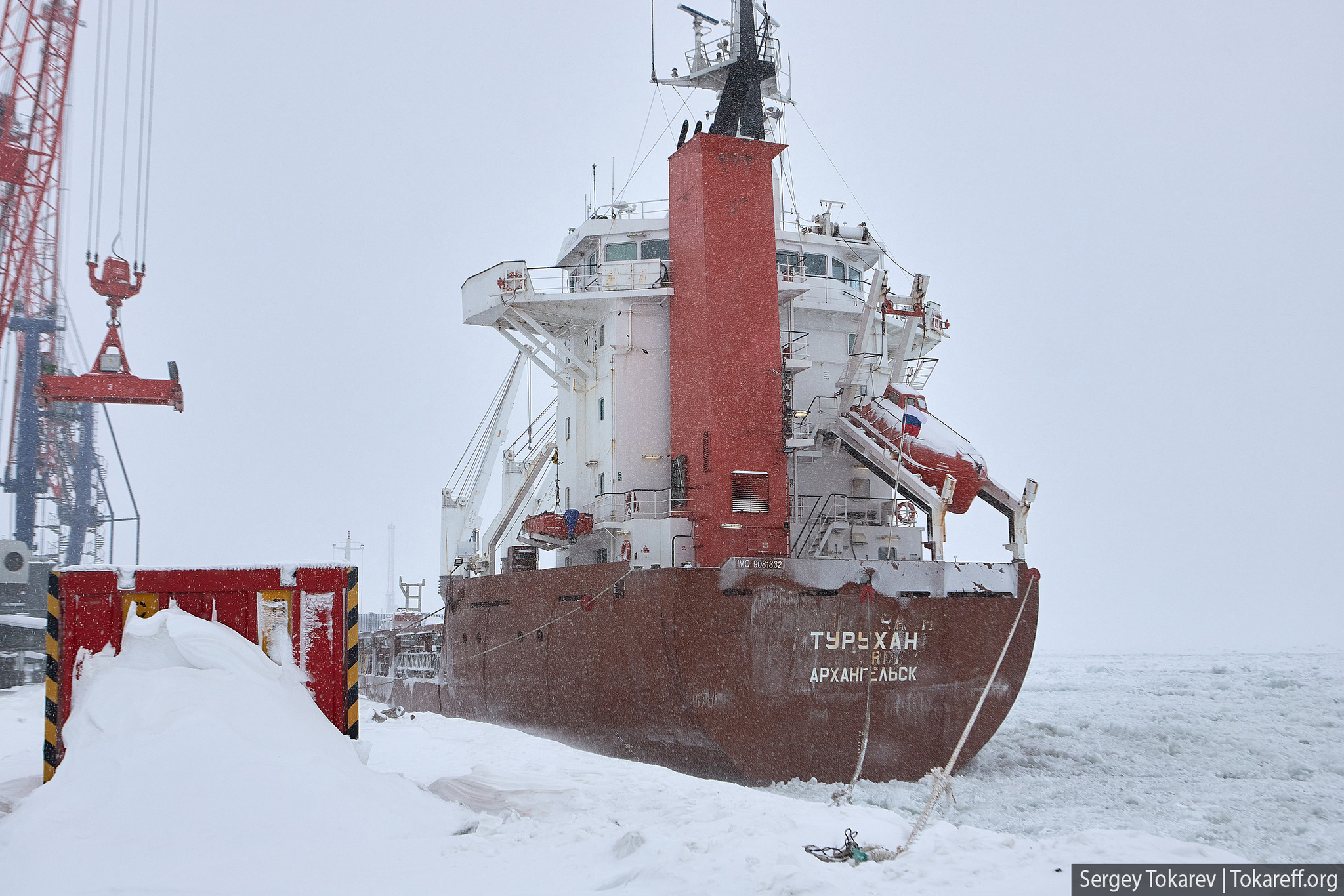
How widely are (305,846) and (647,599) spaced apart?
6.79 metres

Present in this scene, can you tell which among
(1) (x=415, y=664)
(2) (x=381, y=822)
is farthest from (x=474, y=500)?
(2) (x=381, y=822)

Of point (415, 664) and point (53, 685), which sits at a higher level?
point (53, 685)

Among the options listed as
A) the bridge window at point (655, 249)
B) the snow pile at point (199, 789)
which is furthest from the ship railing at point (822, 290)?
the snow pile at point (199, 789)

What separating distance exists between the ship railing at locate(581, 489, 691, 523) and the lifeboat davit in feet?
8.86

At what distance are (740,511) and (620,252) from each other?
5065mm

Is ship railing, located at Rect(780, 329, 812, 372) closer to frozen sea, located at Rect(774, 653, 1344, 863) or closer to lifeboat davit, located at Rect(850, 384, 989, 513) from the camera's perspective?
lifeboat davit, located at Rect(850, 384, 989, 513)

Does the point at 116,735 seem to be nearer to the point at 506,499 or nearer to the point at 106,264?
the point at 506,499

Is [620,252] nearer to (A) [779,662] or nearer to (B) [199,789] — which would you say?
(A) [779,662]

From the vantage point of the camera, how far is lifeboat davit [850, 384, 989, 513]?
12.7 metres

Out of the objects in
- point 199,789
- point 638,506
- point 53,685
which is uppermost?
point 638,506

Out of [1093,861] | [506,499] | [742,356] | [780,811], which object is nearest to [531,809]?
[780,811]

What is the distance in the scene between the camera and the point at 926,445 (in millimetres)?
12805

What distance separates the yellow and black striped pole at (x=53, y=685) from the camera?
19.2 feet

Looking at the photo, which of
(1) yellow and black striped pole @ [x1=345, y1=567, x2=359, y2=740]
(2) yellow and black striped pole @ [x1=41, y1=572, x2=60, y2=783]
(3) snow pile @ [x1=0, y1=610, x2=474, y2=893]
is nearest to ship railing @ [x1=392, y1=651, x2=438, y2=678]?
(1) yellow and black striped pole @ [x1=345, y1=567, x2=359, y2=740]
